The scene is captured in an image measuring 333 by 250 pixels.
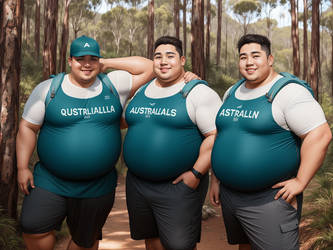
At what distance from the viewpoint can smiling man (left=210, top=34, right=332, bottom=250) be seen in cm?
245

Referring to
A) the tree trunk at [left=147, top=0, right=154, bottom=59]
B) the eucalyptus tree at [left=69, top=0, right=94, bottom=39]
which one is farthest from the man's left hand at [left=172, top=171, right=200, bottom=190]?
the eucalyptus tree at [left=69, top=0, right=94, bottom=39]

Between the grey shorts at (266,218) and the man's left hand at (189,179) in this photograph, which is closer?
the grey shorts at (266,218)

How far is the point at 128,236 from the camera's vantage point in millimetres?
5617

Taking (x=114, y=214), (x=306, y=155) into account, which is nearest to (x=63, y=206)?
(x=306, y=155)

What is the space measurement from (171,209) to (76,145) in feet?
3.05

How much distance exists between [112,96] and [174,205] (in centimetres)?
105

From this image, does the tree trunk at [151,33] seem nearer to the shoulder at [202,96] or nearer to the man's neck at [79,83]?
the man's neck at [79,83]

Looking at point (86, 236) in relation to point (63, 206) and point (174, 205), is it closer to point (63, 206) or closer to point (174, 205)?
point (63, 206)

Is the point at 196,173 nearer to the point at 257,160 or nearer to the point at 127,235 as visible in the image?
the point at 257,160

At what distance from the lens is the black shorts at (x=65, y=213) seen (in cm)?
298

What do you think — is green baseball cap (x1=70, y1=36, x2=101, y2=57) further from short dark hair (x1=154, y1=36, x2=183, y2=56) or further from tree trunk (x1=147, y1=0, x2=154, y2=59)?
Answer: tree trunk (x1=147, y1=0, x2=154, y2=59)

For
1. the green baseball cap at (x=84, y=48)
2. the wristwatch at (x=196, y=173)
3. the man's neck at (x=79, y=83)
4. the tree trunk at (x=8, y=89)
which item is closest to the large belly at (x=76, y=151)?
the man's neck at (x=79, y=83)

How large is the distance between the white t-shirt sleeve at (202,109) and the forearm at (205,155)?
0.08 metres

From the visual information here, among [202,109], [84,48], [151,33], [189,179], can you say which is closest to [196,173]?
[189,179]
